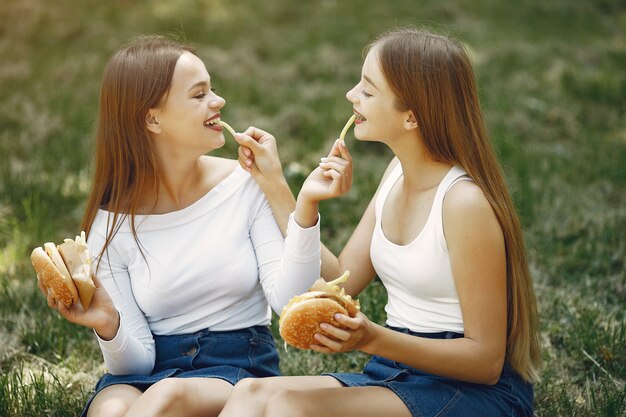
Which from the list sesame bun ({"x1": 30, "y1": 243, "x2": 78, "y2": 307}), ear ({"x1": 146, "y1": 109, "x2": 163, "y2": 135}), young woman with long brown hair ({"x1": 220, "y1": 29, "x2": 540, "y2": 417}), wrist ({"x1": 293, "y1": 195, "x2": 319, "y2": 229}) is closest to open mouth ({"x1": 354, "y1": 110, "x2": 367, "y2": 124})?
young woman with long brown hair ({"x1": 220, "y1": 29, "x2": 540, "y2": 417})

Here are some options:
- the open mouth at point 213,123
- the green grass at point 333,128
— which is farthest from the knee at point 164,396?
the open mouth at point 213,123

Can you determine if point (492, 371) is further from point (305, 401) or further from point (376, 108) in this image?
point (376, 108)

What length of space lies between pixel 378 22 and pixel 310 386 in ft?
20.8

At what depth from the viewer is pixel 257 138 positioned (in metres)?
2.81

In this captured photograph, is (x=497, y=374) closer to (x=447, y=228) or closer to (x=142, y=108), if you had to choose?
(x=447, y=228)

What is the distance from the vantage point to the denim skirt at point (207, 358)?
102 inches

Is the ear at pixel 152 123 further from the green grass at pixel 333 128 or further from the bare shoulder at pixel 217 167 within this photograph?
the green grass at pixel 333 128

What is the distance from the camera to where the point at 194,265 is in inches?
106

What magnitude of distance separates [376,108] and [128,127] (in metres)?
0.85

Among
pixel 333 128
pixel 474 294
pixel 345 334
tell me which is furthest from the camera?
pixel 333 128

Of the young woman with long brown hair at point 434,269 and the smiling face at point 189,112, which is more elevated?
the smiling face at point 189,112

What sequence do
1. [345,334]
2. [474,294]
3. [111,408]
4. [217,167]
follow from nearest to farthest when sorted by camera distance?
[345,334], [474,294], [111,408], [217,167]

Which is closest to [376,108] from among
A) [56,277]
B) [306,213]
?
[306,213]

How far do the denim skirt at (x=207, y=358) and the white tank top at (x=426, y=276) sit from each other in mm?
Result: 477
